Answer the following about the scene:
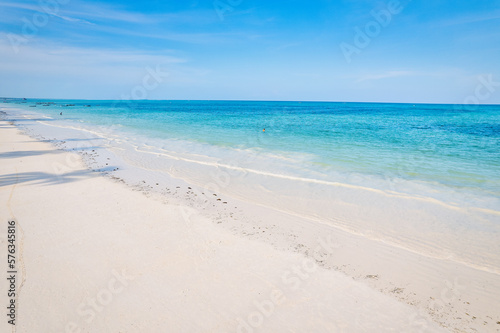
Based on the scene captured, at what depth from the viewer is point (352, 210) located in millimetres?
9484

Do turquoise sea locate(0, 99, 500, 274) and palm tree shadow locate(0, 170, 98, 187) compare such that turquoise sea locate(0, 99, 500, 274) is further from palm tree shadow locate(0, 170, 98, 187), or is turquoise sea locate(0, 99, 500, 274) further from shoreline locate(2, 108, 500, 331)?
palm tree shadow locate(0, 170, 98, 187)

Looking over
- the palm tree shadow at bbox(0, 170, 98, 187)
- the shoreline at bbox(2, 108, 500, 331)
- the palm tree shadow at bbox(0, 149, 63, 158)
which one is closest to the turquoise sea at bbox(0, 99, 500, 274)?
the shoreline at bbox(2, 108, 500, 331)

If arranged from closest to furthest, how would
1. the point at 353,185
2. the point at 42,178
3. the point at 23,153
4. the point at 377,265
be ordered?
the point at 377,265, the point at 42,178, the point at 353,185, the point at 23,153

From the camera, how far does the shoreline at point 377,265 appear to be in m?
5.16

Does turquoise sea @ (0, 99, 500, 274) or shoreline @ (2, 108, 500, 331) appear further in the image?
turquoise sea @ (0, 99, 500, 274)

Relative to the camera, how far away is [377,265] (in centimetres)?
633

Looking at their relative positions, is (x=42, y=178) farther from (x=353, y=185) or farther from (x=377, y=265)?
(x=353, y=185)

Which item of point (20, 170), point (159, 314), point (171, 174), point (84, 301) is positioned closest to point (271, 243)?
point (159, 314)

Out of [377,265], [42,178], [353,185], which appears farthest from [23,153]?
[377,265]

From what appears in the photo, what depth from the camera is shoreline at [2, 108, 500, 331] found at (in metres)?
5.16

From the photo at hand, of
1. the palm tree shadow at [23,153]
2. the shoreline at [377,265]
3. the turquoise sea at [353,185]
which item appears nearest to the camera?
the shoreline at [377,265]

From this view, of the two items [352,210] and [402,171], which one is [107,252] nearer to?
[352,210]

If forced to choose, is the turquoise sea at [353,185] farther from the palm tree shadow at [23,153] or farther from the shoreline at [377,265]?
the palm tree shadow at [23,153]

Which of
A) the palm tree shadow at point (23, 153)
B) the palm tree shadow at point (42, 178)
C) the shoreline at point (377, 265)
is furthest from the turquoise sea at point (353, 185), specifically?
the palm tree shadow at point (23, 153)
